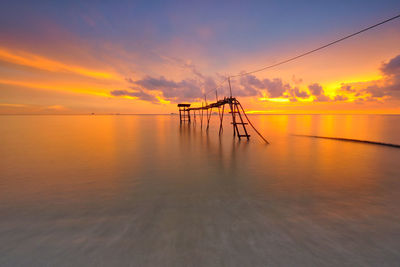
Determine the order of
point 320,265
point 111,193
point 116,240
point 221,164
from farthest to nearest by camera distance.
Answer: point 221,164
point 111,193
point 116,240
point 320,265

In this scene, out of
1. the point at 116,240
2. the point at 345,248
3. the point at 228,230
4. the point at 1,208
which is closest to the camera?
the point at 345,248

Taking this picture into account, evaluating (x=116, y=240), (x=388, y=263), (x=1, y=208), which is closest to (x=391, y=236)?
(x=388, y=263)

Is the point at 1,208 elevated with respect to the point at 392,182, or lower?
elevated

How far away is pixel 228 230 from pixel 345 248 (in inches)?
99.3

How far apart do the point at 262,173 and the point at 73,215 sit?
817 centimetres

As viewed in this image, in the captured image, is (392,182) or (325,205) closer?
(325,205)

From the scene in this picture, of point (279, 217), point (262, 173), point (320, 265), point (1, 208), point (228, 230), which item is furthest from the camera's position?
point (262, 173)

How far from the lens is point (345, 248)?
3537mm

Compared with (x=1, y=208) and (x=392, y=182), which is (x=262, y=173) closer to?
(x=392, y=182)

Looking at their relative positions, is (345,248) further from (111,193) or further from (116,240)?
(111,193)

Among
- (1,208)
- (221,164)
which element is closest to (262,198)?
(221,164)

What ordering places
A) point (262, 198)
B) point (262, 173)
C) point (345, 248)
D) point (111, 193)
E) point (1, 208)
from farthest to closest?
point (262, 173) → point (111, 193) → point (262, 198) → point (1, 208) → point (345, 248)

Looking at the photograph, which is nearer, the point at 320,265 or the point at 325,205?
the point at 320,265

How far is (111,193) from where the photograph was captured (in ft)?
20.7
